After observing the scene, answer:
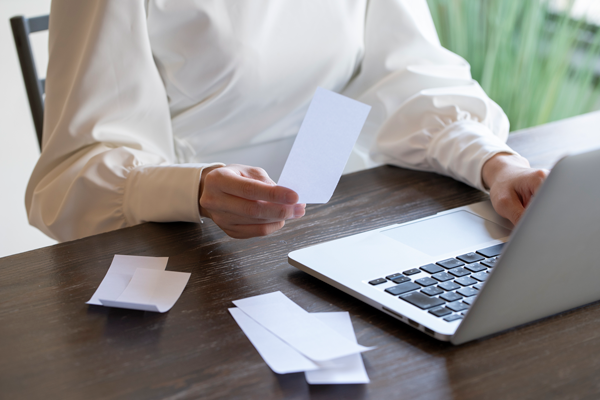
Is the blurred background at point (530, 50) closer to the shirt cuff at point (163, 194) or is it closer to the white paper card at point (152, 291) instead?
the shirt cuff at point (163, 194)

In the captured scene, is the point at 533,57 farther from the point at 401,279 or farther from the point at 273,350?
the point at 273,350

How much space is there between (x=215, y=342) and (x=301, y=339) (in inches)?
2.7

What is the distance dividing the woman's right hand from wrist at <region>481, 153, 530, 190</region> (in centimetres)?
27

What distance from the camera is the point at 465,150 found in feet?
2.47

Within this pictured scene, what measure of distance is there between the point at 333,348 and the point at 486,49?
171cm

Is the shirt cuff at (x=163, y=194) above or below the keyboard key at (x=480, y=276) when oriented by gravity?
below

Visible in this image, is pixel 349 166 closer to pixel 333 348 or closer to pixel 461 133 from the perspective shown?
pixel 461 133

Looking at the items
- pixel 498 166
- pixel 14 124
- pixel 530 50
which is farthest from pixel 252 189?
pixel 14 124

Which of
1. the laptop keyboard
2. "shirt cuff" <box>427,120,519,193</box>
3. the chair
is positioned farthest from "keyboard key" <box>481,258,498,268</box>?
the chair

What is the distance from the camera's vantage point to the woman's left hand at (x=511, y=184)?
0.61 metres

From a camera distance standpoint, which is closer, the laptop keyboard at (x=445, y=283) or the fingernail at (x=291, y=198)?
the laptop keyboard at (x=445, y=283)

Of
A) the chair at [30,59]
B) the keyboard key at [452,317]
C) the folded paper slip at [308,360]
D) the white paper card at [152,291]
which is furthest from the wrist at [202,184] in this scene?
the chair at [30,59]

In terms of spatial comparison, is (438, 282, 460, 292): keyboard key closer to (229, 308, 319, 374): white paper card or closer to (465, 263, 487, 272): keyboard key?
(465, 263, 487, 272): keyboard key

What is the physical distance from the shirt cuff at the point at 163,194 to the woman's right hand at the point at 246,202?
0.03m
